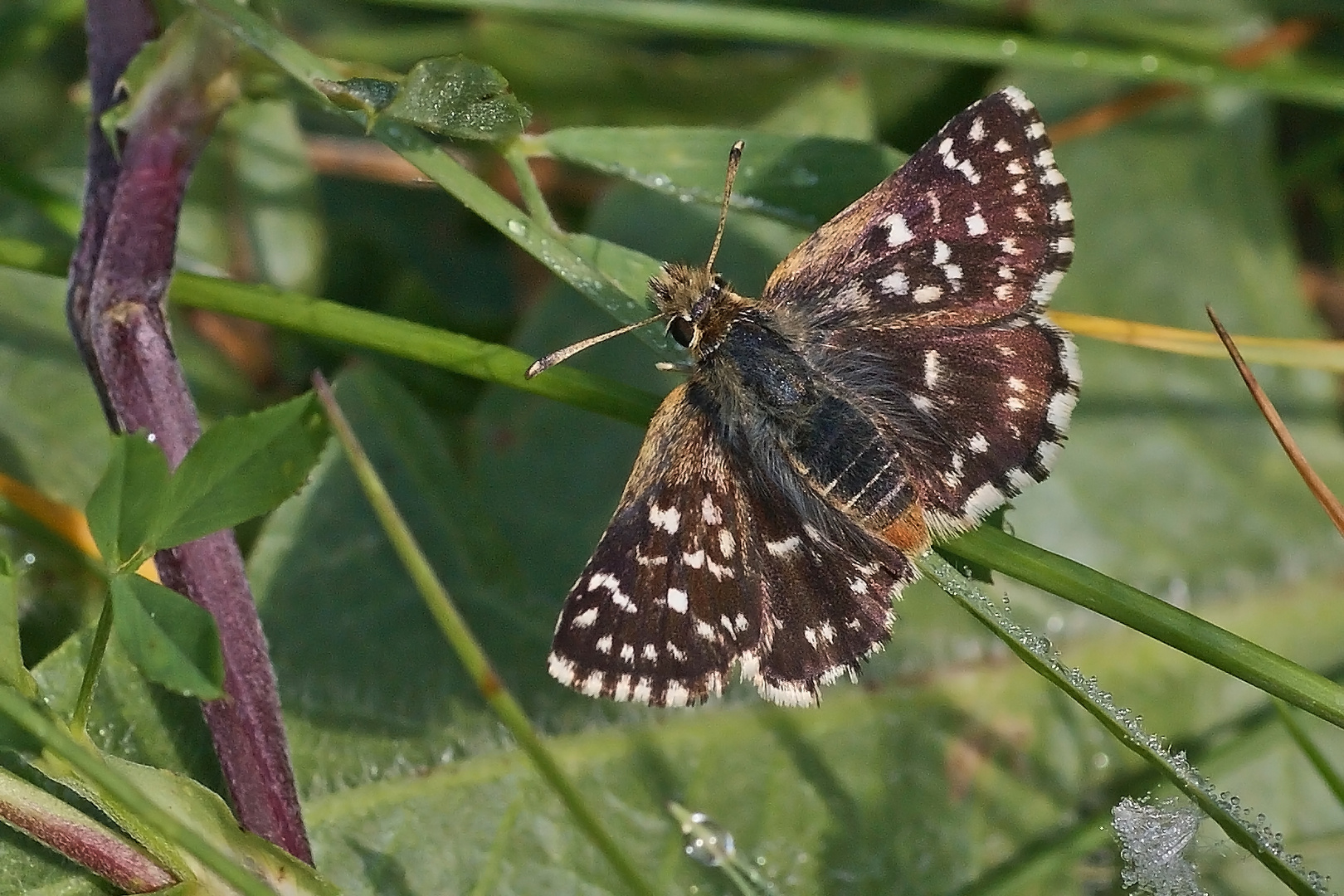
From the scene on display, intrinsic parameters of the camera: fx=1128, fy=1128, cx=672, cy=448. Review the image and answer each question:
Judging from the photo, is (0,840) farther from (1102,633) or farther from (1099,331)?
(1102,633)

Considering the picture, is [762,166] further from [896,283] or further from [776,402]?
[776,402]

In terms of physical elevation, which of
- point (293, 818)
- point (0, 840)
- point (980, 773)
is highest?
point (980, 773)

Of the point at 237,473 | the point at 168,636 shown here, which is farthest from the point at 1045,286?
the point at 168,636

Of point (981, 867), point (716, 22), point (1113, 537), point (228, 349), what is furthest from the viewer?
point (228, 349)

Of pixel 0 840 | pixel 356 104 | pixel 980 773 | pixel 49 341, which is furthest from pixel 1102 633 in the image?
pixel 49 341

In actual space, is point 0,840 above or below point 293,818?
below

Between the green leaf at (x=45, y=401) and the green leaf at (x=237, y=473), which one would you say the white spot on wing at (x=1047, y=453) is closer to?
the green leaf at (x=237, y=473)
